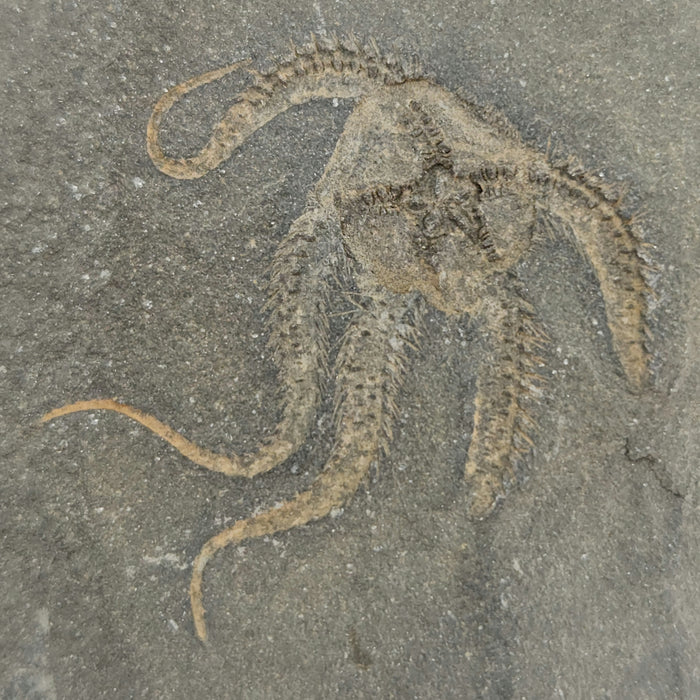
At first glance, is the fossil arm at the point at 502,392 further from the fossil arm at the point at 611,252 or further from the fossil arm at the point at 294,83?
the fossil arm at the point at 294,83

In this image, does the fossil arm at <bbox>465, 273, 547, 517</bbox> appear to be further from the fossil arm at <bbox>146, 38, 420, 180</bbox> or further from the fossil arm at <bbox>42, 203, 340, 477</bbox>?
the fossil arm at <bbox>146, 38, 420, 180</bbox>

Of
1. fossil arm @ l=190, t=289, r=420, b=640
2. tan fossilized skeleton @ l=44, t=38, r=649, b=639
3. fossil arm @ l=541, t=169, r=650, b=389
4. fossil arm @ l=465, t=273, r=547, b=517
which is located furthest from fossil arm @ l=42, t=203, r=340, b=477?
fossil arm @ l=541, t=169, r=650, b=389

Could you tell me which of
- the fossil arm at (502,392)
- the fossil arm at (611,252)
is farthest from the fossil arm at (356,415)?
the fossil arm at (611,252)

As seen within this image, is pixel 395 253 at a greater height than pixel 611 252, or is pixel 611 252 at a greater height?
pixel 611 252

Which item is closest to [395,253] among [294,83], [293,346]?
[293,346]

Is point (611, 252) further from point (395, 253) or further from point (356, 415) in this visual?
point (356, 415)

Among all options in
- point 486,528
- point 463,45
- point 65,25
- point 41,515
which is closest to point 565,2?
point 463,45

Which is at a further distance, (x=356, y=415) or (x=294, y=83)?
(x=294, y=83)

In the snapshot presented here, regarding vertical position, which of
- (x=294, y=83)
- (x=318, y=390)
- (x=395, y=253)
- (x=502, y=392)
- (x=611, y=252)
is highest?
(x=611, y=252)

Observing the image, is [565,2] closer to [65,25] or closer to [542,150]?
[542,150]
